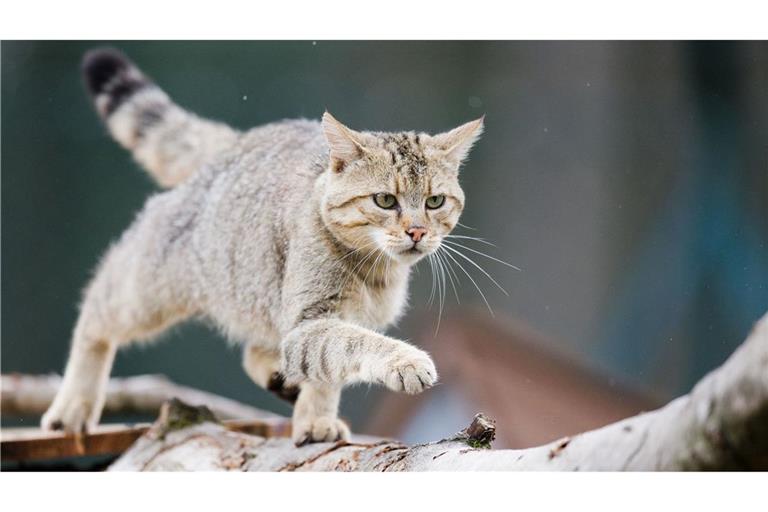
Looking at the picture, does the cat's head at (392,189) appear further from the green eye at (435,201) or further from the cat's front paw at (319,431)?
the cat's front paw at (319,431)

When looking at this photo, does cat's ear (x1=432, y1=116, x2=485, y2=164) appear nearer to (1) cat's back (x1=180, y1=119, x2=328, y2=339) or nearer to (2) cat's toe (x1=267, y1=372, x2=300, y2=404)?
(1) cat's back (x1=180, y1=119, x2=328, y2=339)

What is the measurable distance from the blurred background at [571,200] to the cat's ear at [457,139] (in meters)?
0.12

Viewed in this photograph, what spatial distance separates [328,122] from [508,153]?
2.21 feet

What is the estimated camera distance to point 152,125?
9.67 ft

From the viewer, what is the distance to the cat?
2.22 metres

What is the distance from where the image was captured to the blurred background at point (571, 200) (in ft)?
8.29

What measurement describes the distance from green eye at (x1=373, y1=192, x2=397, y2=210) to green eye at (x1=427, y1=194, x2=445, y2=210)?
10cm

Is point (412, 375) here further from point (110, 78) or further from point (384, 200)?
point (110, 78)

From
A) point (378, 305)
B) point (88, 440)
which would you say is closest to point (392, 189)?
point (378, 305)

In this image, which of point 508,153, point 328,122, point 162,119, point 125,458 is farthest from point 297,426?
point 162,119

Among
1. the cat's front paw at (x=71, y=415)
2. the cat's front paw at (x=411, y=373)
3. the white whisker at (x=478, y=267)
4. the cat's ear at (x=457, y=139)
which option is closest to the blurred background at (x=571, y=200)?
the white whisker at (x=478, y=267)

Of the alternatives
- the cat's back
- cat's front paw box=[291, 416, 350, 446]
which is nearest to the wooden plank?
the cat's back

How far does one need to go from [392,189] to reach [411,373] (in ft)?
2.00

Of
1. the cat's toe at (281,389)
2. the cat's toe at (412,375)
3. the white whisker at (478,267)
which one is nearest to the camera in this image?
the cat's toe at (412,375)
